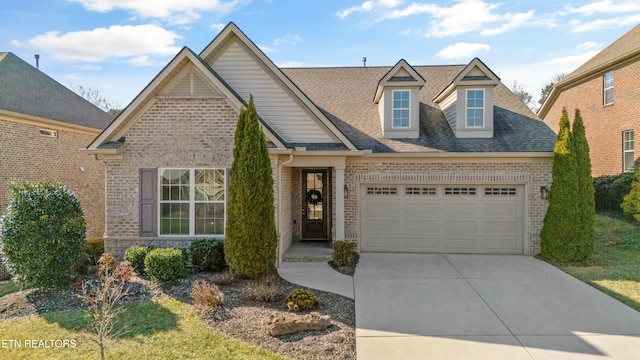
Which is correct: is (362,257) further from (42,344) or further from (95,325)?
(42,344)

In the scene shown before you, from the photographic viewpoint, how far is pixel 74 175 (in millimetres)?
16031

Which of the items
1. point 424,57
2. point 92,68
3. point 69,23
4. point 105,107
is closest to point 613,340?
point 424,57

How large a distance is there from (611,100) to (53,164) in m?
25.3

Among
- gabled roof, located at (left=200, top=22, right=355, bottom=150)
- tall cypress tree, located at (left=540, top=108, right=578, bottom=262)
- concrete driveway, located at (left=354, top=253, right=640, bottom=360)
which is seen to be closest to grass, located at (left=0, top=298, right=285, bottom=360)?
concrete driveway, located at (left=354, top=253, right=640, bottom=360)

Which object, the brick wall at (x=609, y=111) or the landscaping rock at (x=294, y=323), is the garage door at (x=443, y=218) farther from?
the brick wall at (x=609, y=111)

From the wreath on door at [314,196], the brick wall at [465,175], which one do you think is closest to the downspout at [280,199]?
the brick wall at [465,175]

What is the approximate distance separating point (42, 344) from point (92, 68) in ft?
72.2

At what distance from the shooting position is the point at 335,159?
10.3m

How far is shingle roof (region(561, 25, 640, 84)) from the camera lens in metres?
15.7

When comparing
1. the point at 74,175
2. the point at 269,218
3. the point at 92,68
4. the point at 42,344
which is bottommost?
the point at 42,344

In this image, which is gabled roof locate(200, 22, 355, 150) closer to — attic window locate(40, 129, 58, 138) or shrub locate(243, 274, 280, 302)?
shrub locate(243, 274, 280, 302)

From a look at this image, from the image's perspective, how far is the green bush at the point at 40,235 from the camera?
24.3 ft

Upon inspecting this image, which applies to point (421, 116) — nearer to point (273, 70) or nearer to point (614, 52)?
point (273, 70)

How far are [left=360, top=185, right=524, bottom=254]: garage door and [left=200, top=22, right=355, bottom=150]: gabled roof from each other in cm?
228
